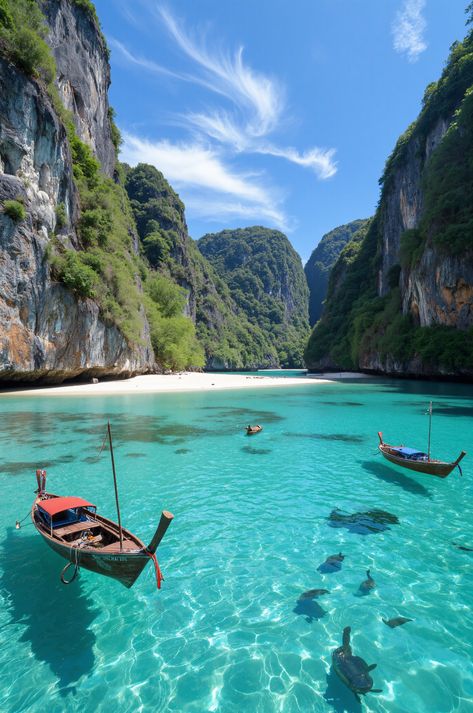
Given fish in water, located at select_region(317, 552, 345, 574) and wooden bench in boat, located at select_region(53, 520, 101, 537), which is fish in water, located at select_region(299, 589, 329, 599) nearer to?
fish in water, located at select_region(317, 552, 345, 574)

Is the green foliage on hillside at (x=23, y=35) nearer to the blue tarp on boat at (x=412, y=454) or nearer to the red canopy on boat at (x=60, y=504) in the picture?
the red canopy on boat at (x=60, y=504)

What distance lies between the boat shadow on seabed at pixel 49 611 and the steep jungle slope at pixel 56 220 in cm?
2534

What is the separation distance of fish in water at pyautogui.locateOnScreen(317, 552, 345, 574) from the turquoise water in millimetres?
122

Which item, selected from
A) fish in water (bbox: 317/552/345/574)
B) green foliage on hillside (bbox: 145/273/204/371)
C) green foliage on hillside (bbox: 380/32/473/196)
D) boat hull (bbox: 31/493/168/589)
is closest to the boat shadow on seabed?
boat hull (bbox: 31/493/168/589)

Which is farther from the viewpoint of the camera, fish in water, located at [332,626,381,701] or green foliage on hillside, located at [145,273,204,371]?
green foliage on hillside, located at [145,273,204,371]

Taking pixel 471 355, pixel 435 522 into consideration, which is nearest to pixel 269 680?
pixel 435 522

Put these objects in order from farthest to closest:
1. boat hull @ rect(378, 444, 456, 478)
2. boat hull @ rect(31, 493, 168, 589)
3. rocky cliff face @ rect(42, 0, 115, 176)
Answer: rocky cliff face @ rect(42, 0, 115, 176), boat hull @ rect(378, 444, 456, 478), boat hull @ rect(31, 493, 168, 589)

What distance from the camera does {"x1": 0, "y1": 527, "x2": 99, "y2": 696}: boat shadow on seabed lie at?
4.81 meters

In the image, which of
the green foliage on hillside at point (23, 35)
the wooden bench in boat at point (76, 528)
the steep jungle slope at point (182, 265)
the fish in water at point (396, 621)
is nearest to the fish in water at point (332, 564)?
the fish in water at point (396, 621)

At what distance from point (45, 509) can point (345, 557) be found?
6.03 meters

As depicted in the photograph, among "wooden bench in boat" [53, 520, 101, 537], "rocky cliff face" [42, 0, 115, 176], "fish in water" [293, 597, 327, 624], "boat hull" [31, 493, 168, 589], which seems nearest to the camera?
"boat hull" [31, 493, 168, 589]

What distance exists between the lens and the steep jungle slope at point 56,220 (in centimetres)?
2898

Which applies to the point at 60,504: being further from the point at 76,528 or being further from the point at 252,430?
the point at 252,430

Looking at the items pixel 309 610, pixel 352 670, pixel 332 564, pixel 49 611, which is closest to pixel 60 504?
pixel 49 611
